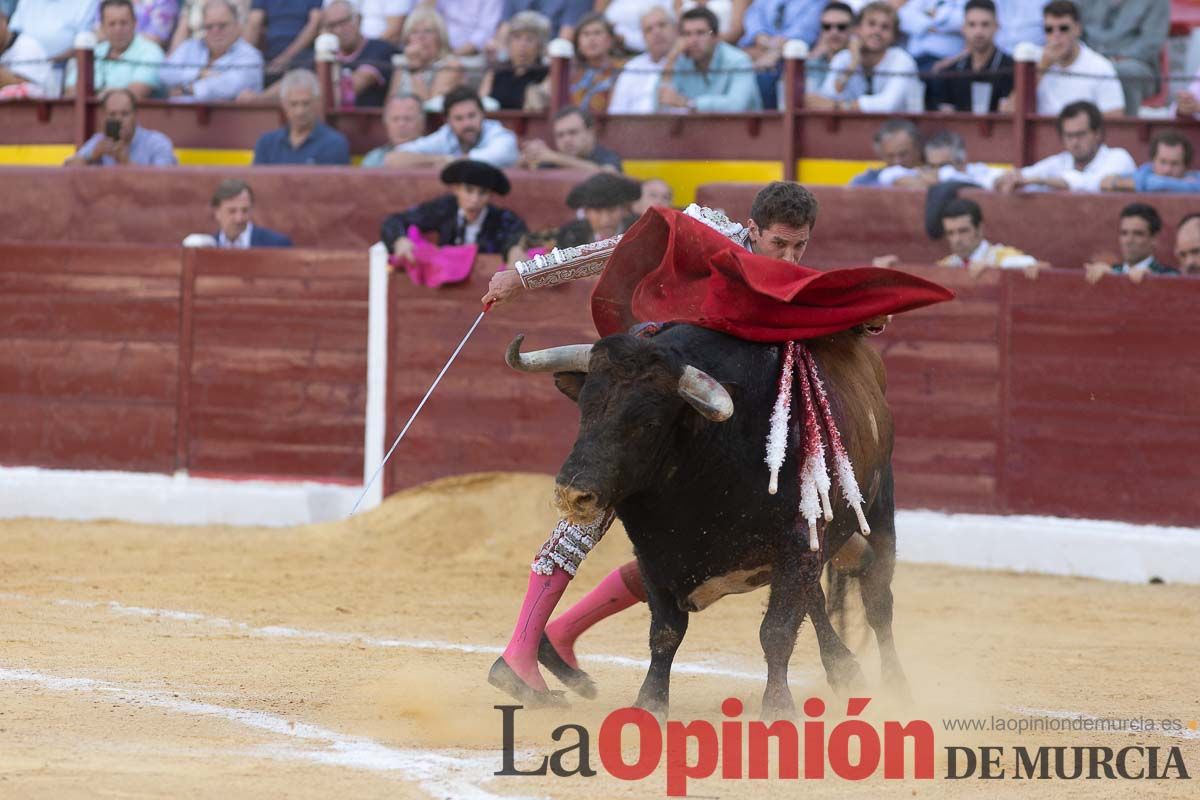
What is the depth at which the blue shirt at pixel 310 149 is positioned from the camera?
9.50 meters

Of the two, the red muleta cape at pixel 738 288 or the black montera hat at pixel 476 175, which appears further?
the black montera hat at pixel 476 175

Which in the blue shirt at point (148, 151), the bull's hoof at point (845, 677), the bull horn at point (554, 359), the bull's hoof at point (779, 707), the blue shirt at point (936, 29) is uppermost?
the blue shirt at point (936, 29)

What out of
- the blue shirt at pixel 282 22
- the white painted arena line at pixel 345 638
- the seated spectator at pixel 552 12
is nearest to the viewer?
the white painted arena line at pixel 345 638

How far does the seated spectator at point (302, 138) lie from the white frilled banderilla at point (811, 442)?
18.4ft

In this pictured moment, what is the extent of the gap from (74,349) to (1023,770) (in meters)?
6.16

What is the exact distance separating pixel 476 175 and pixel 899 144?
6.41 feet

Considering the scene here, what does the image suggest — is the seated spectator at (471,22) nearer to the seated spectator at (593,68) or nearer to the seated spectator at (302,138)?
the seated spectator at (593,68)

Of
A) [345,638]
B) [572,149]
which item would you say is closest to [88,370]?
[572,149]

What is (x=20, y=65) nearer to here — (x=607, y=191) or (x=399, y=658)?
(x=607, y=191)

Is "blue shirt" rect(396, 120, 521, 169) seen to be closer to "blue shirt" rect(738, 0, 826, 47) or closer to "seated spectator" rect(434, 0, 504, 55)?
"seated spectator" rect(434, 0, 504, 55)

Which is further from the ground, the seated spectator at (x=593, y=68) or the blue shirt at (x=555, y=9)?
the blue shirt at (x=555, y=9)

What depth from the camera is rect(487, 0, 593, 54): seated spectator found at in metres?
9.98

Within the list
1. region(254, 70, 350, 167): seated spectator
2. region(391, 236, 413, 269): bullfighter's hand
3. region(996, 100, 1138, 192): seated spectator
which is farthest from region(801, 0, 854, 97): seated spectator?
region(254, 70, 350, 167): seated spectator

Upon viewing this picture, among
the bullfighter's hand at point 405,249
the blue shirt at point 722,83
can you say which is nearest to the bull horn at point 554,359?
the bullfighter's hand at point 405,249
